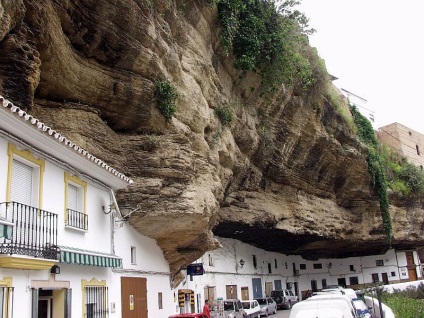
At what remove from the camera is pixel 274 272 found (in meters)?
36.4

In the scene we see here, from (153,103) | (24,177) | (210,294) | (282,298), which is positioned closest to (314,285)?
(282,298)

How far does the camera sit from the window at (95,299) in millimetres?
10914

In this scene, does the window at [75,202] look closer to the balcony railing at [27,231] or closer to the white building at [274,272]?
the balcony railing at [27,231]

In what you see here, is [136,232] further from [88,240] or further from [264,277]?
[264,277]

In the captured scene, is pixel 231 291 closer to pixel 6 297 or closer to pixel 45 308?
pixel 45 308

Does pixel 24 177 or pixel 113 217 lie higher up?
pixel 24 177

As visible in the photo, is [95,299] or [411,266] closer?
[95,299]

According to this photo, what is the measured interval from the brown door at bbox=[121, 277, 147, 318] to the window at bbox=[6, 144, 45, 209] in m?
4.77

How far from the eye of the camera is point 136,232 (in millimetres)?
14992

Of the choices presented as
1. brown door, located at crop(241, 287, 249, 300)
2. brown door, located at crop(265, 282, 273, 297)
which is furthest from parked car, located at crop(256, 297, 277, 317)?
brown door, located at crop(265, 282, 273, 297)

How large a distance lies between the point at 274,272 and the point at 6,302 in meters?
30.5

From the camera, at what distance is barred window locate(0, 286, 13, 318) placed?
7840mm

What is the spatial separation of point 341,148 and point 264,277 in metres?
11.4

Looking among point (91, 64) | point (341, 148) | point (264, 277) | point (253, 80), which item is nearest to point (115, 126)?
point (91, 64)
